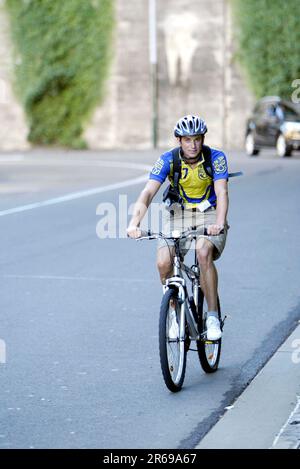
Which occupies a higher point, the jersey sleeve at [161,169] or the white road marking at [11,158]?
the white road marking at [11,158]

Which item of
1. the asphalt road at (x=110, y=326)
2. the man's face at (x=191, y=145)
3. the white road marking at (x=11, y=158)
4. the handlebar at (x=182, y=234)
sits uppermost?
the white road marking at (x=11, y=158)

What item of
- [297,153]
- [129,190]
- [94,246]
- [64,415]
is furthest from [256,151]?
[64,415]

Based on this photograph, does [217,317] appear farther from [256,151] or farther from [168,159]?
[256,151]

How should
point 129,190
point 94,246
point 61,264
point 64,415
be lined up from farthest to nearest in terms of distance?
point 129,190
point 94,246
point 61,264
point 64,415

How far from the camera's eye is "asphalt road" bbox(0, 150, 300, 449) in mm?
6277

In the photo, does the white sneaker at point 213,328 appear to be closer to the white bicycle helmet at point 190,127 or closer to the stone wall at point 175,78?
the white bicycle helmet at point 190,127

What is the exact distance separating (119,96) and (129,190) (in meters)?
18.7

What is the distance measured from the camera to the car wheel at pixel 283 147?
31141mm

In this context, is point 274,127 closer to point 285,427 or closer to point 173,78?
point 173,78

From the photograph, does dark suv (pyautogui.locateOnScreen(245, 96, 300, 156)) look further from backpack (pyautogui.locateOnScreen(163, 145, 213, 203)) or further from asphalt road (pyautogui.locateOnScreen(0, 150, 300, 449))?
backpack (pyautogui.locateOnScreen(163, 145, 213, 203))

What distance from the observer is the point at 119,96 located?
39.4m

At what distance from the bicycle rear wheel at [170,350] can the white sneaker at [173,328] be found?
16mm

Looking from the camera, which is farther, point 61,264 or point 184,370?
point 61,264

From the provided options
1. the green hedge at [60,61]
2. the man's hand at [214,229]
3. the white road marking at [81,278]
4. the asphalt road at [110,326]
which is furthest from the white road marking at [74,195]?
the green hedge at [60,61]
